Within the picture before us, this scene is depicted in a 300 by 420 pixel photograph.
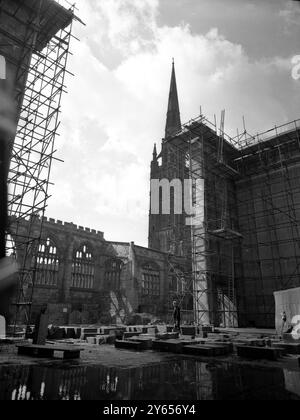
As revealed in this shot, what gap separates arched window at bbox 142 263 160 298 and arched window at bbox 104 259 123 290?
2971 mm

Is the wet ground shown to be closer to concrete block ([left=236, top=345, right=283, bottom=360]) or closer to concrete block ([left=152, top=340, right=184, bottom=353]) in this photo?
concrete block ([left=236, top=345, right=283, bottom=360])

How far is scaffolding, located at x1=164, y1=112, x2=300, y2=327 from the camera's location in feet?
66.0

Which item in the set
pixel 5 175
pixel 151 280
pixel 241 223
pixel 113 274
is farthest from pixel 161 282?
pixel 5 175

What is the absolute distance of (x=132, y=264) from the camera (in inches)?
1281

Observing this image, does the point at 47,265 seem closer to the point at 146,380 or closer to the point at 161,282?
the point at 161,282

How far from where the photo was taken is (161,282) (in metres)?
35.7

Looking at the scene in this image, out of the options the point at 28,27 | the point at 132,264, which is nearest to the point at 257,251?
the point at 132,264

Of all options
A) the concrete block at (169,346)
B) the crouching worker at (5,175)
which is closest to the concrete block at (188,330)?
the concrete block at (169,346)

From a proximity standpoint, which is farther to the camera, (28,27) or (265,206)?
(265,206)

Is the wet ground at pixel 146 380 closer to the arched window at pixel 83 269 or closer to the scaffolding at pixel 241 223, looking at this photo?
the scaffolding at pixel 241 223

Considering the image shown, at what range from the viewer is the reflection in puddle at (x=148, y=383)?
13.6ft
